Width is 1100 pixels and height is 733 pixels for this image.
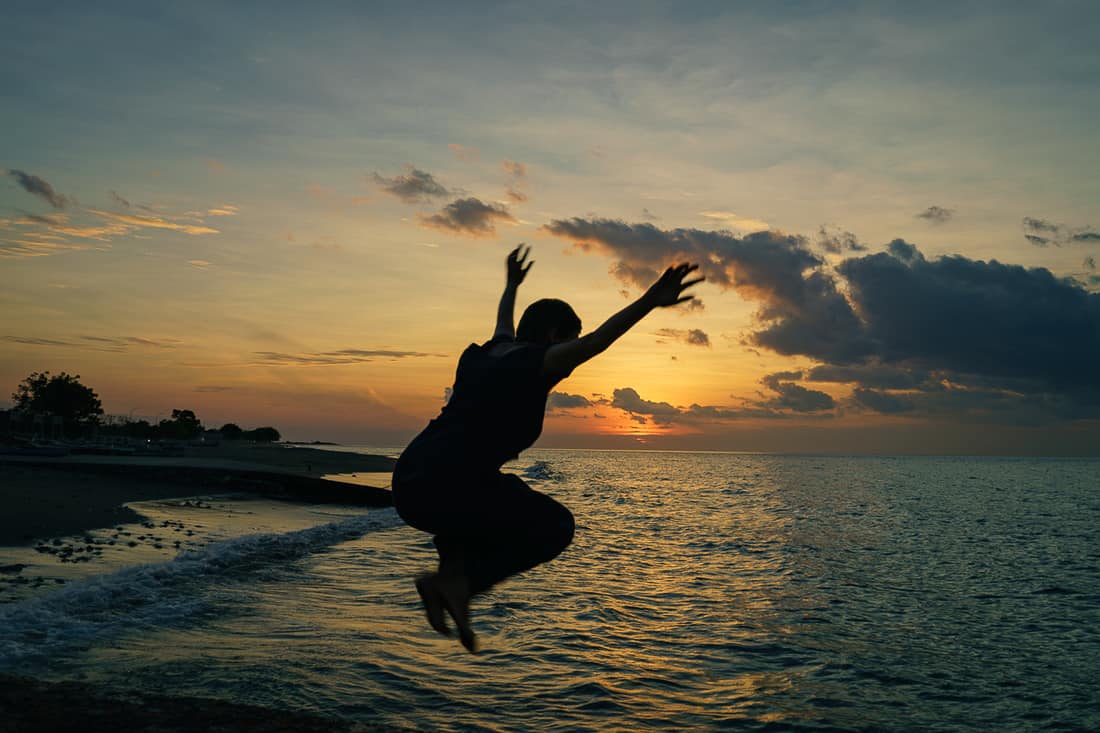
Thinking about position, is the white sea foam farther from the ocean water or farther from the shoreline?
the shoreline

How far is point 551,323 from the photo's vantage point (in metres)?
3.95

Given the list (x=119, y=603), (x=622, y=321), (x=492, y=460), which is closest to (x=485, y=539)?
(x=492, y=460)

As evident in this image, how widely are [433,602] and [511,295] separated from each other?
1932 millimetres

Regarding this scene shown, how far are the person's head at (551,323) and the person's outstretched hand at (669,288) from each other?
626 mm

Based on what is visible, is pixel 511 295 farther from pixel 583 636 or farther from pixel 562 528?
pixel 583 636

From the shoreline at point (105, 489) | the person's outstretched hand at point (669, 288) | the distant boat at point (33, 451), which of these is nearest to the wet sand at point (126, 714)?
the person's outstretched hand at point (669, 288)

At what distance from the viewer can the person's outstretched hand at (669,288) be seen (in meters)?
3.44

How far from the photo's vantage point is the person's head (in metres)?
3.95

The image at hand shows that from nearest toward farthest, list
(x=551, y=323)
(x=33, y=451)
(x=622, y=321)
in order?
(x=622, y=321), (x=551, y=323), (x=33, y=451)

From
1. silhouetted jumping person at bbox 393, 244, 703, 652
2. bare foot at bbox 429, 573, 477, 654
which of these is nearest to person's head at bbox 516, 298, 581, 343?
silhouetted jumping person at bbox 393, 244, 703, 652

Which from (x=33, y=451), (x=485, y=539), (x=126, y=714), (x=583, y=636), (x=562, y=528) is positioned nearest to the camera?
(x=485, y=539)

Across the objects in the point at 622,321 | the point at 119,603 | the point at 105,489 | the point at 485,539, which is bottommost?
the point at 105,489

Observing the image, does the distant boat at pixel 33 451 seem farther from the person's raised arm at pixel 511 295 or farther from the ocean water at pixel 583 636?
the person's raised arm at pixel 511 295

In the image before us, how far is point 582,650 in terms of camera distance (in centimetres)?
1151
